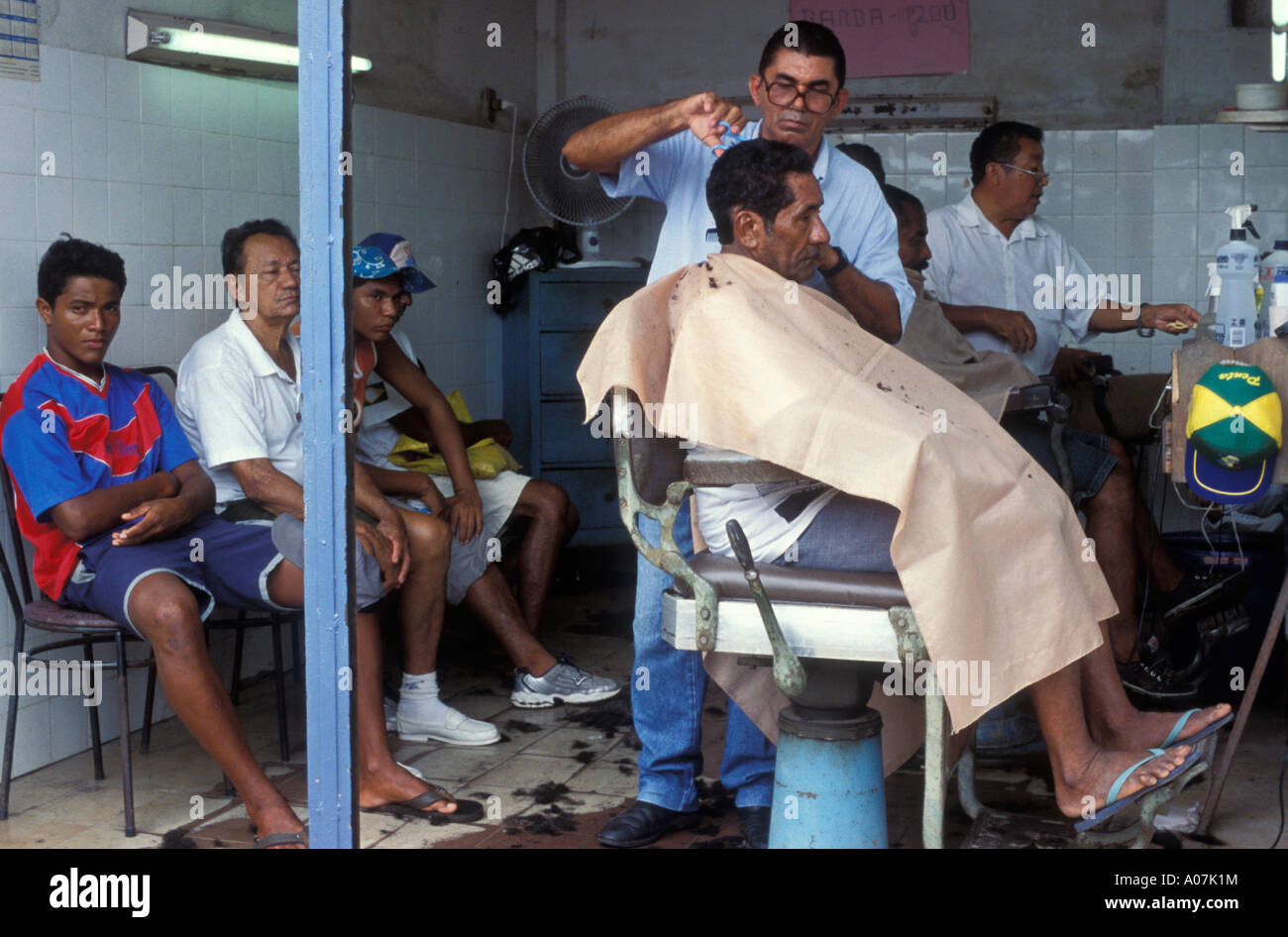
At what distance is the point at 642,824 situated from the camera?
297 cm

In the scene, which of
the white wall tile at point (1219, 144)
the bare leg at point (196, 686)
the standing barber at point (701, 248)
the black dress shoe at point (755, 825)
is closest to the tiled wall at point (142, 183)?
the bare leg at point (196, 686)

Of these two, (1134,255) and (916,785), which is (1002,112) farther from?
→ (916,785)

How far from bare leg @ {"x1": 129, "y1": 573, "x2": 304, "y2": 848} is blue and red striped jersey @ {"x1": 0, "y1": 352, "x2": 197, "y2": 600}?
0.31 m

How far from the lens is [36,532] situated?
3188mm

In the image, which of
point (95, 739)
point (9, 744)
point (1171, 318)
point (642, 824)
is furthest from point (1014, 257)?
point (9, 744)

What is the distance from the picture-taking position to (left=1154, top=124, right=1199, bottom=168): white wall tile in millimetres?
5184

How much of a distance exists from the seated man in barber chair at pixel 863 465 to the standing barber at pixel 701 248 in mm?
240

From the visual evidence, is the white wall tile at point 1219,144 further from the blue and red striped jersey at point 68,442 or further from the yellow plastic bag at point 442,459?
the blue and red striped jersey at point 68,442

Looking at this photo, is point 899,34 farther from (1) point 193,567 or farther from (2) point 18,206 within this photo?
(1) point 193,567

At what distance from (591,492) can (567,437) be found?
0.25m

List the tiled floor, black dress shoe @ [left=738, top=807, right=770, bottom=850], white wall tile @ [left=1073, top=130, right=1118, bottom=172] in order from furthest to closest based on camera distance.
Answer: white wall tile @ [left=1073, top=130, right=1118, bottom=172]
the tiled floor
black dress shoe @ [left=738, top=807, right=770, bottom=850]

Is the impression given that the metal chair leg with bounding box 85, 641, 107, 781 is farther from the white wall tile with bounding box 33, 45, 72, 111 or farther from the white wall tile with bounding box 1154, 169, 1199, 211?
the white wall tile with bounding box 1154, 169, 1199, 211

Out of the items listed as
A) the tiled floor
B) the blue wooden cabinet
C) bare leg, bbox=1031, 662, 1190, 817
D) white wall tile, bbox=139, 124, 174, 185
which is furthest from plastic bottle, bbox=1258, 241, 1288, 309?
white wall tile, bbox=139, 124, 174, 185
